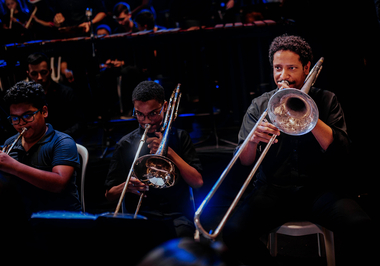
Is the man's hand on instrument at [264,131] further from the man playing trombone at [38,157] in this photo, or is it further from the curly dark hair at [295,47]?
the man playing trombone at [38,157]

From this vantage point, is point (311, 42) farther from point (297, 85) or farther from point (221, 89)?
point (221, 89)

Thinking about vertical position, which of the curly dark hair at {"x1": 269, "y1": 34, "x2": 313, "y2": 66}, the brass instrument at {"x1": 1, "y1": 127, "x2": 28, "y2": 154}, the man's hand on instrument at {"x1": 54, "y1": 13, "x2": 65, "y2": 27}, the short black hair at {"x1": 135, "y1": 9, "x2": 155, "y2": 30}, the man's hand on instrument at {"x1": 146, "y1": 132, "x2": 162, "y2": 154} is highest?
the man's hand on instrument at {"x1": 54, "y1": 13, "x2": 65, "y2": 27}

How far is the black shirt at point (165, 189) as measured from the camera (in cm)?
246

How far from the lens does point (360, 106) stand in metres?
3.22

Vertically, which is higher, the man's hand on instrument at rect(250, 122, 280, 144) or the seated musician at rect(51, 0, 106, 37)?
the seated musician at rect(51, 0, 106, 37)

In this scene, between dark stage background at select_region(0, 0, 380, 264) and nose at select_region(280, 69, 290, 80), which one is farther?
dark stage background at select_region(0, 0, 380, 264)

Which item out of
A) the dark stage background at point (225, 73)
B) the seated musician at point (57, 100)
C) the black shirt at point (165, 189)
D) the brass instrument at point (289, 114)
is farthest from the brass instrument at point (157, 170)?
the seated musician at point (57, 100)

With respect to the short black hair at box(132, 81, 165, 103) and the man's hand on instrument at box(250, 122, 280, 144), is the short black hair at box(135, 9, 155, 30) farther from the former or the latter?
the man's hand on instrument at box(250, 122, 280, 144)

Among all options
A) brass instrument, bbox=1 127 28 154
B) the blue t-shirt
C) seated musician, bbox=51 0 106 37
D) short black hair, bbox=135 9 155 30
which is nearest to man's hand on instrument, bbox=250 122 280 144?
the blue t-shirt

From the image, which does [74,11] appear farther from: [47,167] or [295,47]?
[295,47]

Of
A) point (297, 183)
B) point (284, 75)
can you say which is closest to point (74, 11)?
point (284, 75)

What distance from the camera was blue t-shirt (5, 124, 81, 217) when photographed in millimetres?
2359

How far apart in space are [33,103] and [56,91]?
1674 millimetres

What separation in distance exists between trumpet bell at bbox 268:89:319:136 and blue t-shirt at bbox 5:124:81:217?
1.50 m
